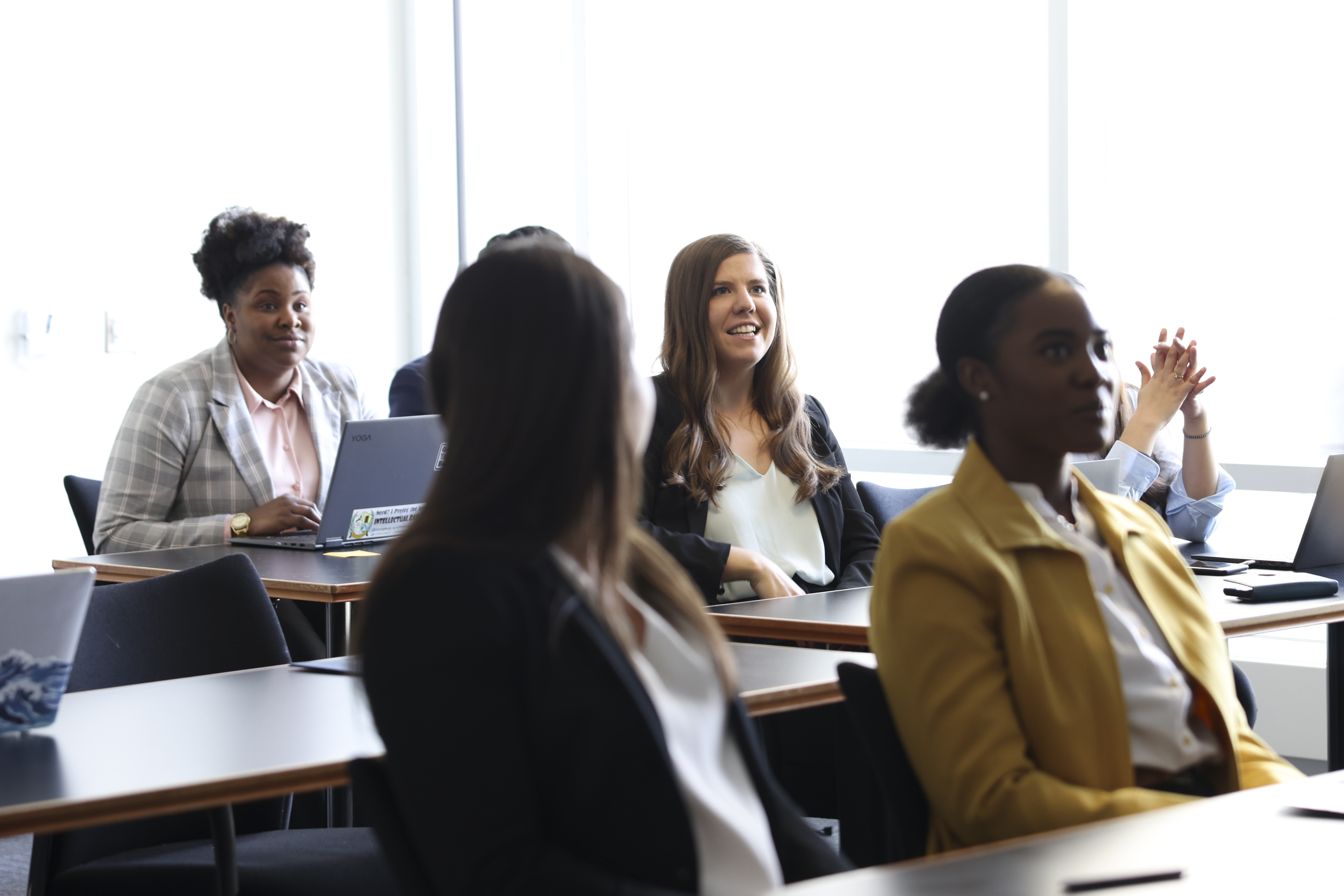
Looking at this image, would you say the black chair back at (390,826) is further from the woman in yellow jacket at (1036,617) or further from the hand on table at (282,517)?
the hand on table at (282,517)

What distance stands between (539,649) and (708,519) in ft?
5.92

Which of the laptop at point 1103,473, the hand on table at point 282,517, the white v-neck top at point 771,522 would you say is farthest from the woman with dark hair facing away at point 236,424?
the laptop at point 1103,473

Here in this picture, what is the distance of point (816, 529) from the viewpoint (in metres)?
2.88

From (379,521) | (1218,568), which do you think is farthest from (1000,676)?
(379,521)

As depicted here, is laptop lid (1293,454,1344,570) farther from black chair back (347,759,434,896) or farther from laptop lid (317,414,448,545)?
black chair back (347,759,434,896)

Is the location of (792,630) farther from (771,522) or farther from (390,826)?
(390,826)

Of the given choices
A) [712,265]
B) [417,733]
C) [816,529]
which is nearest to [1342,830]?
[417,733]

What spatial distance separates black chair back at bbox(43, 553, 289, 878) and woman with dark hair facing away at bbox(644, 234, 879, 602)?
2.98ft

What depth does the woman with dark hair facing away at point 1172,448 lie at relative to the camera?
2.79 m

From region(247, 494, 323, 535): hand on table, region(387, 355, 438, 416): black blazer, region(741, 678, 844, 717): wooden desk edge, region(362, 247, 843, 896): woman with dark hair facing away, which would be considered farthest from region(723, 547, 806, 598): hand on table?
region(362, 247, 843, 896): woman with dark hair facing away

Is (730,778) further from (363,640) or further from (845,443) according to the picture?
(845,443)

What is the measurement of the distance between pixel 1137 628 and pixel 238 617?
1211 mm

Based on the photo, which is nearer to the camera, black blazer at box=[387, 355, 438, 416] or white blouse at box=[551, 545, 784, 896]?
white blouse at box=[551, 545, 784, 896]

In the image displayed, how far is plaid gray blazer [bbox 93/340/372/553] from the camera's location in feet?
10.2
